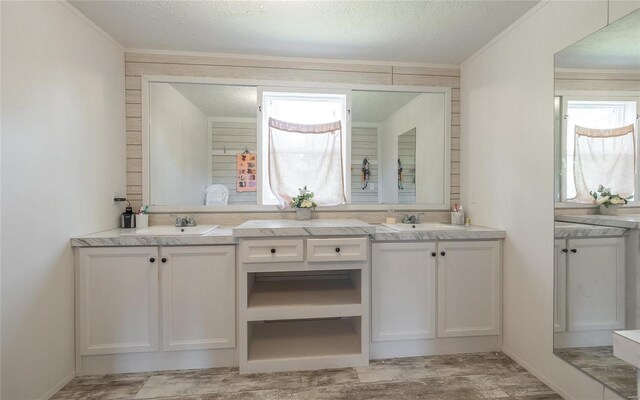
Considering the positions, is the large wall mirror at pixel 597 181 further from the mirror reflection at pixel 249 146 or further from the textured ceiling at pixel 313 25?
the mirror reflection at pixel 249 146

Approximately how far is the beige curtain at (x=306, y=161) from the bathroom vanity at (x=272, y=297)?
68 cm

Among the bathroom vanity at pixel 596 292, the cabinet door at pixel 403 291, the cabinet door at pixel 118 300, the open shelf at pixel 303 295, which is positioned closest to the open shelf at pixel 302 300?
the open shelf at pixel 303 295

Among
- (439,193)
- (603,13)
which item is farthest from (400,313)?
(603,13)

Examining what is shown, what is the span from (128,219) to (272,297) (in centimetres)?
133

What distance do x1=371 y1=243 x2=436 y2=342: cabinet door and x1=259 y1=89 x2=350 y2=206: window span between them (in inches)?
29.5

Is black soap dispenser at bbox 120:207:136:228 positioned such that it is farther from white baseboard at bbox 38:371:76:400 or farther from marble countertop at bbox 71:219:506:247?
white baseboard at bbox 38:371:76:400

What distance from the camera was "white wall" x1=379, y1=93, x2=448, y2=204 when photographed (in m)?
2.69

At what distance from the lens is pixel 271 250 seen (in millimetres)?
1929

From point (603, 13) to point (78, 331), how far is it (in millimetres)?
3529

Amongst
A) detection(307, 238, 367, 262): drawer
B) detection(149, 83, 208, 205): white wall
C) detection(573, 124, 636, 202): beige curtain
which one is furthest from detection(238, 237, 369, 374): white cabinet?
detection(573, 124, 636, 202): beige curtain

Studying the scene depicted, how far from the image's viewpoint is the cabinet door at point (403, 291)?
210 cm

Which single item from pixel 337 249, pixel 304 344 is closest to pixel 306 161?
Answer: pixel 337 249

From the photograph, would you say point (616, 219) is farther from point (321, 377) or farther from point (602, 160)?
point (321, 377)

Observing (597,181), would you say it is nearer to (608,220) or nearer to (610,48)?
(608,220)
